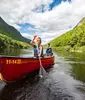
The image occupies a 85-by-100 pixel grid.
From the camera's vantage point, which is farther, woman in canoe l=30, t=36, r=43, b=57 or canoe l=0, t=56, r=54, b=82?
woman in canoe l=30, t=36, r=43, b=57

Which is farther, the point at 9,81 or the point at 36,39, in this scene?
the point at 36,39

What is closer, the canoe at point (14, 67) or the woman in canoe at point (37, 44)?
the canoe at point (14, 67)

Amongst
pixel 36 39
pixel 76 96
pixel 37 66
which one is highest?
pixel 36 39

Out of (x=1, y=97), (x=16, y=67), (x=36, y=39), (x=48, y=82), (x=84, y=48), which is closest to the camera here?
(x=1, y=97)

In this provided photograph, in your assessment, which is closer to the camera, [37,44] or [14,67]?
[14,67]

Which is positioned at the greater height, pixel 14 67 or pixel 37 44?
pixel 37 44

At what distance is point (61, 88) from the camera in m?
16.3

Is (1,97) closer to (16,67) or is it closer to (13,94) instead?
(13,94)

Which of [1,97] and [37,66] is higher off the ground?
[37,66]

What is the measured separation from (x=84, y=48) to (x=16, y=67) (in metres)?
91.8

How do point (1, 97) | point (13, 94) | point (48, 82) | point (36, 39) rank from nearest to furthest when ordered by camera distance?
point (1, 97) < point (13, 94) < point (48, 82) < point (36, 39)

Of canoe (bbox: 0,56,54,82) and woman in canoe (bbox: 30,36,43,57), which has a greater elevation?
woman in canoe (bbox: 30,36,43,57)

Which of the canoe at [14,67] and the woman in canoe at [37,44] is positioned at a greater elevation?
the woman in canoe at [37,44]

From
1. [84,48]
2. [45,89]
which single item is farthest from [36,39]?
[84,48]
